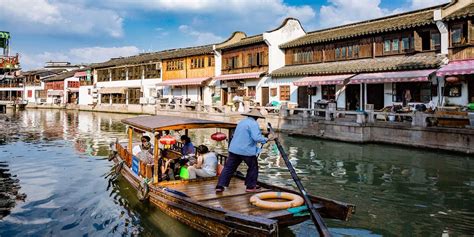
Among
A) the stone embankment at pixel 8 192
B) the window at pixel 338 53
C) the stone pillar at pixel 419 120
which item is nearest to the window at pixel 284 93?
the window at pixel 338 53

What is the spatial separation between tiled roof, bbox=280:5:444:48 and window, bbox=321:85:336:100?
3.14 meters

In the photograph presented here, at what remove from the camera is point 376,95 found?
23266 millimetres

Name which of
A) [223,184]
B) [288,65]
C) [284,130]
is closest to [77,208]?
[223,184]

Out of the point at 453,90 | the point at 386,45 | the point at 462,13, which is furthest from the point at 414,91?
the point at 462,13

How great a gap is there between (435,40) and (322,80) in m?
6.56

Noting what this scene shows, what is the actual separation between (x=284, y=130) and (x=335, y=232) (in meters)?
16.3

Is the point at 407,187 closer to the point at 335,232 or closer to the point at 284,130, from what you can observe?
the point at 335,232

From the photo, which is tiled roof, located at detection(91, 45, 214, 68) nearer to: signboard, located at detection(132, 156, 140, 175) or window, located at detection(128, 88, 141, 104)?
window, located at detection(128, 88, 141, 104)

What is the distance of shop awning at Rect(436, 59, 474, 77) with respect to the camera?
1733 centimetres

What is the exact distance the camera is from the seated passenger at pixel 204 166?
8.82 meters

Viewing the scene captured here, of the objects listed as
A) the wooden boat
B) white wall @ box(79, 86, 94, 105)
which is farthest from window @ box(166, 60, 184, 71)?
the wooden boat

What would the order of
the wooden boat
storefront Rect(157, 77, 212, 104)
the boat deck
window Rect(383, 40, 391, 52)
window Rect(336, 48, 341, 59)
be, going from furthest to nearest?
storefront Rect(157, 77, 212, 104) < window Rect(336, 48, 341, 59) < window Rect(383, 40, 391, 52) < the boat deck < the wooden boat

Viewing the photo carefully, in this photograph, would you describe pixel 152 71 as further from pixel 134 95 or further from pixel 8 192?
pixel 8 192

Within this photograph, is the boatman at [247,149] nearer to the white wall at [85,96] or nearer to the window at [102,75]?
the window at [102,75]
